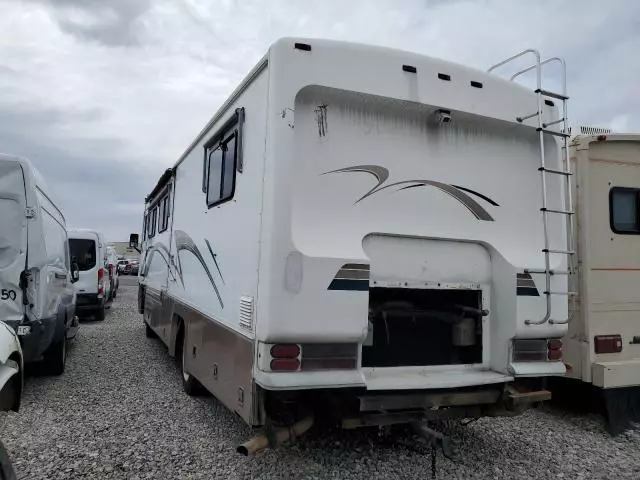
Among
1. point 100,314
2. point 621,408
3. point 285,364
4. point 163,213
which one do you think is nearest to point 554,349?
point 621,408

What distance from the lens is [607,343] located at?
5.17 m

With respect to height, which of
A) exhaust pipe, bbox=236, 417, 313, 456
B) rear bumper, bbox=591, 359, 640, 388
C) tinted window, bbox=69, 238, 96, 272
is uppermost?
tinted window, bbox=69, 238, 96, 272

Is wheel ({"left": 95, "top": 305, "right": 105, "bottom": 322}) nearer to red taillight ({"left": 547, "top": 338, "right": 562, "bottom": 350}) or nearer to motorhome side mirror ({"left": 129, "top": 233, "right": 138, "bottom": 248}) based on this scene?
motorhome side mirror ({"left": 129, "top": 233, "right": 138, "bottom": 248})

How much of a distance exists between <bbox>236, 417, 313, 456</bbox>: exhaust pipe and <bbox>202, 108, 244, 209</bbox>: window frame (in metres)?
1.89

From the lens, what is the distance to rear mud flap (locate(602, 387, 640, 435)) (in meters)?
5.30

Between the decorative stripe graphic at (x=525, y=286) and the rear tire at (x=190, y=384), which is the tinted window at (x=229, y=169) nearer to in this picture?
the rear tire at (x=190, y=384)

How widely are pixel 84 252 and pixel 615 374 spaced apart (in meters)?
12.4

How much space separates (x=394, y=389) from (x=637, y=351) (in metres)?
3.18

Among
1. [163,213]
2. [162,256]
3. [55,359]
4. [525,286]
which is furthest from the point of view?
[163,213]

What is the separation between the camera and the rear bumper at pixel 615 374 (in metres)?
4.98

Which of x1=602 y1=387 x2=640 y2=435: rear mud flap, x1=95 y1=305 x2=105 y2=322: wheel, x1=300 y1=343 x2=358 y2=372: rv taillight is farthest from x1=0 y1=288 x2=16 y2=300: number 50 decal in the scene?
x1=95 y1=305 x2=105 y2=322: wheel

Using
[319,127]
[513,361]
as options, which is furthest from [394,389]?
[319,127]

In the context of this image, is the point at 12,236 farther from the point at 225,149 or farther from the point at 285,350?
the point at 285,350

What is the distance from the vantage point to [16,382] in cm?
338
